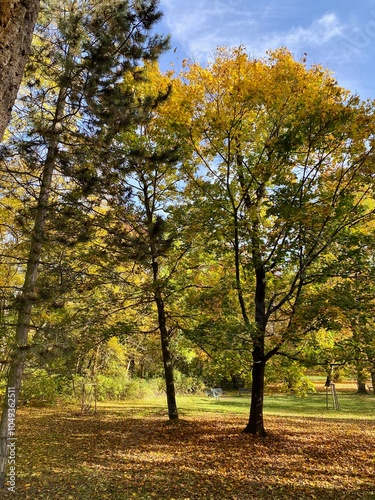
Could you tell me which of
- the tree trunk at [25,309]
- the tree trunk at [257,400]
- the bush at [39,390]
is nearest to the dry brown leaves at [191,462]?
the tree trunk at [257,400]

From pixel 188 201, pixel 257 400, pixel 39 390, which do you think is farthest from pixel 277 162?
pixel 39 390

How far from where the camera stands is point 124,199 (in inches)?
266

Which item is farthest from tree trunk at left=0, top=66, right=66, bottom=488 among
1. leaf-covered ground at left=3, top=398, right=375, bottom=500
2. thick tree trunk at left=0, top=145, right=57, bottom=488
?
leaf-covered ground at left=3, top=398, right=375, bottom=500

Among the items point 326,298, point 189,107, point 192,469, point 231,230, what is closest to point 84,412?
point 192,469

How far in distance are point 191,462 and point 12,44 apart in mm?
6978

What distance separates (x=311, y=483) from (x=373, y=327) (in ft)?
12.3

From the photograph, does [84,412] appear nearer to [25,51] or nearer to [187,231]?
[187,231]

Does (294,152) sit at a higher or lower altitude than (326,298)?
higher

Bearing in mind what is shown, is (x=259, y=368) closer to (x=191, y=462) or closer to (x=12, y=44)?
(x=191, y=462)

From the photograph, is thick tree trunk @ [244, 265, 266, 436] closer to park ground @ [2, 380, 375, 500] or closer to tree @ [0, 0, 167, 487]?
park ground @ [2, 380, 375, 500]

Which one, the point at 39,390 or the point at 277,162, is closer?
the point at 277,162

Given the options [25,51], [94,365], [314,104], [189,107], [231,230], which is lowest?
[94,365]

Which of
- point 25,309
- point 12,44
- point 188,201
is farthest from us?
point 188,201

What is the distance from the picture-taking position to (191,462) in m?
6.33
